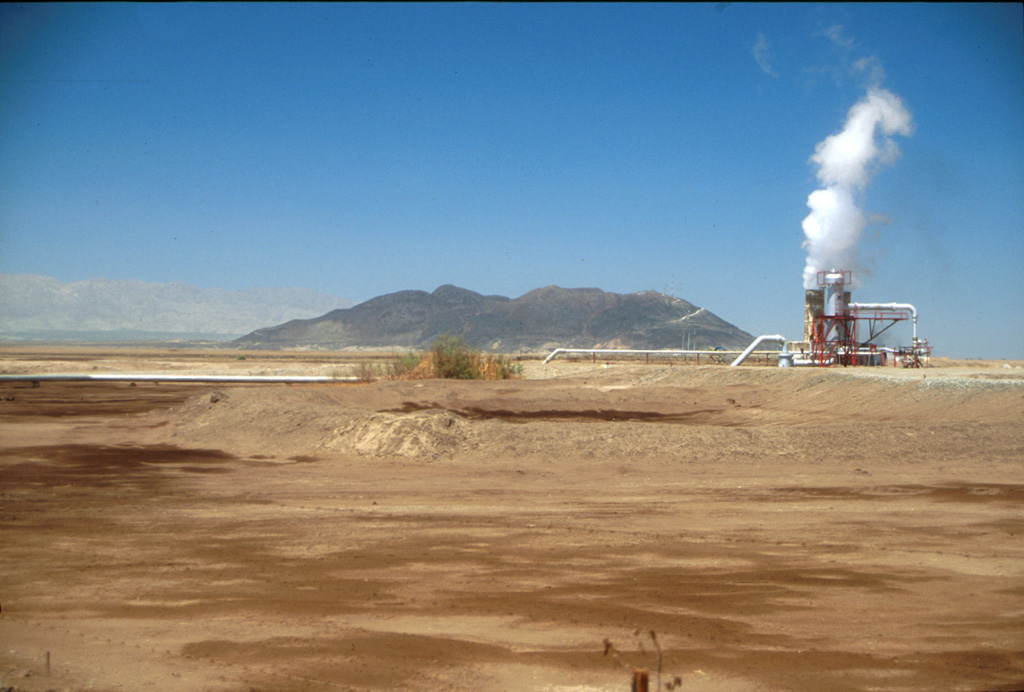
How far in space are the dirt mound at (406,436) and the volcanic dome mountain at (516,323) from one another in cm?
11775

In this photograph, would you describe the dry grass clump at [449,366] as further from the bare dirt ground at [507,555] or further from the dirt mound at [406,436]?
the dirt mound at [406,436]

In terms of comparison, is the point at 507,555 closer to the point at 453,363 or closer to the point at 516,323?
Result: the point at 453,363

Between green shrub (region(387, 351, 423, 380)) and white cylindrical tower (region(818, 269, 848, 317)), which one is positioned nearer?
green shrub (region(387, 351, 423, 380))

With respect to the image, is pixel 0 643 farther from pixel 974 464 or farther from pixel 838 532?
pixel 974 464

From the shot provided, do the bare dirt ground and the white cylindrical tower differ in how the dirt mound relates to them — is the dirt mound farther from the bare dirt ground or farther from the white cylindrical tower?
the white cylindrical tower

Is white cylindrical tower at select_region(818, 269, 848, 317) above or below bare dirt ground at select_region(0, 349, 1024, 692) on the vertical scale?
above

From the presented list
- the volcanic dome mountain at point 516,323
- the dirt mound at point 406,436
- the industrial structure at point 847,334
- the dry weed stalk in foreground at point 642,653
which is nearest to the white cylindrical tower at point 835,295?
the industrial structure at point 847,334

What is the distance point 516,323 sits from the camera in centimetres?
16700

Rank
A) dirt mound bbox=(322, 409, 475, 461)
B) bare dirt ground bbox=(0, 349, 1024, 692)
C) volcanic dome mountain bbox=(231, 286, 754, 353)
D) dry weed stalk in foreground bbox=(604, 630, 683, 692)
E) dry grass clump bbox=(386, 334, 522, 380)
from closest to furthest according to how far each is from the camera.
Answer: dry weed stalk in foreground bbox=(604, 630, 683, 692) < bare dirt ground bbox=(0, 349, 1024, 692) < dirt mound bbox=(322, 409, 475, 461) < dry grass clump bbox=(386, 334, 522, 380) < volcanic dome mountain bbox=(231, 286, 754, 353)

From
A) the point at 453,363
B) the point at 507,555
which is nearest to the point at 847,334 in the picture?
the point at 453,363

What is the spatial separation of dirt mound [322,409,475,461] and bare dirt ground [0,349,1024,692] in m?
0.09

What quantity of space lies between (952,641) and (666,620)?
223 cm

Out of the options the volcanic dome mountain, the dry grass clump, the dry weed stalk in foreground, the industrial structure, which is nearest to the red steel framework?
the industrial structure

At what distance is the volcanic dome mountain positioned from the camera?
486 ft
